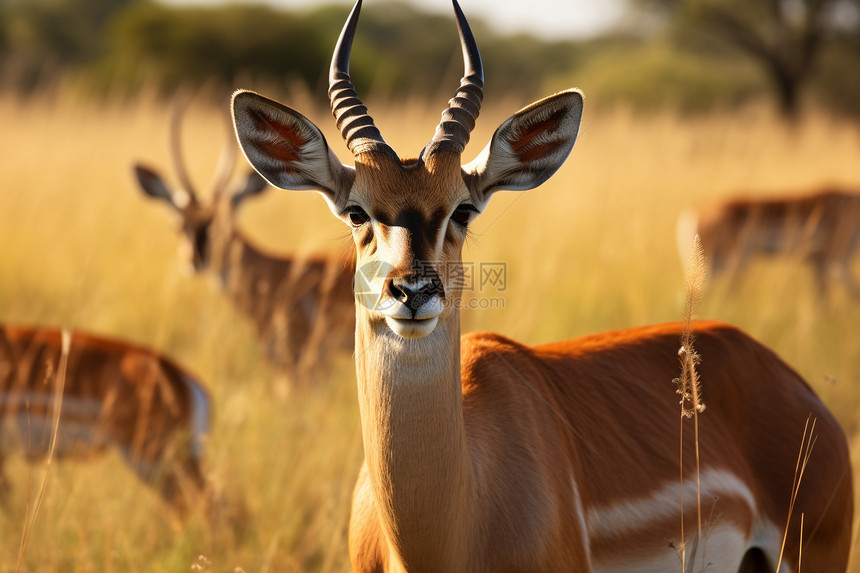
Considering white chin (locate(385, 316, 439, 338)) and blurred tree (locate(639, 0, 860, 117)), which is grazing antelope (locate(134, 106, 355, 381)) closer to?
white chin (locate(385, 316, 439, 338))

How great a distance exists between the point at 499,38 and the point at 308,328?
1915 inches

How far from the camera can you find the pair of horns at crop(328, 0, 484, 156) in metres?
2.54

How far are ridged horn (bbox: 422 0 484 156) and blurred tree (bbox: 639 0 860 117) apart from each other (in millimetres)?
22862

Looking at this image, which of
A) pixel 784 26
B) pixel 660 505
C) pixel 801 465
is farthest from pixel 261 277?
pixel 784 26

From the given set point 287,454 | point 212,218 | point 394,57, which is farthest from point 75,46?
point 287,454

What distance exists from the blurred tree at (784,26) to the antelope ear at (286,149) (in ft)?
76.1

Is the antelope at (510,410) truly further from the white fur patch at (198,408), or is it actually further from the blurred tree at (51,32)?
the blurred tree at (51,32)

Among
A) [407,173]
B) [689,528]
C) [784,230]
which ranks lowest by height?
[689,528]

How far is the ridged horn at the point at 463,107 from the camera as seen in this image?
253cm

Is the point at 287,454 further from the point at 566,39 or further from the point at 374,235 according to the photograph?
the point at 566,39

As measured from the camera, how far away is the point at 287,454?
15.6 ft

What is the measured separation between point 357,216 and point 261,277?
14.7ft

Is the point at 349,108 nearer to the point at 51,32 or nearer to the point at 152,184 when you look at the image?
the point at 152,184

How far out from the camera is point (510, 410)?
9.01 ft
